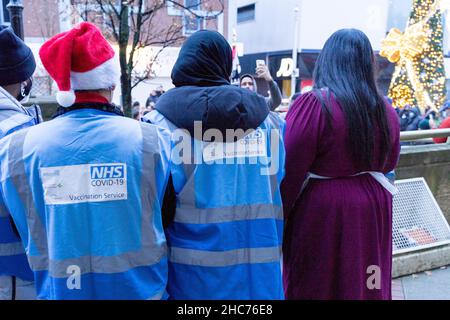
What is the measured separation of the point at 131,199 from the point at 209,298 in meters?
0.59

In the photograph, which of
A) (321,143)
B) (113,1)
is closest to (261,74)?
(321,143)

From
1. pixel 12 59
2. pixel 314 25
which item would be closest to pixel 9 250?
pixel 12 59

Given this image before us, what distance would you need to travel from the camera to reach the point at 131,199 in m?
1.71

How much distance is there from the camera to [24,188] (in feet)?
5.51

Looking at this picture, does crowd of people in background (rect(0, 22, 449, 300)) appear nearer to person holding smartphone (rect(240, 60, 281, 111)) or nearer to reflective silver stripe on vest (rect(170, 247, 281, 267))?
reflective silver stripe on vest (rect(170, 247, 281, 267))

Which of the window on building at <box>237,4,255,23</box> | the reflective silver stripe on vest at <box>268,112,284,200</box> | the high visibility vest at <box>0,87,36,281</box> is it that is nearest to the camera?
the high visibility vest at <box>0,87,36,281</box>

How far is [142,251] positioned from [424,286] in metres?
3.07

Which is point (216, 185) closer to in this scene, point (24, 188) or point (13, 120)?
point (24, 188)

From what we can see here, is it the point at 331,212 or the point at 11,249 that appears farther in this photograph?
the point at 331,212

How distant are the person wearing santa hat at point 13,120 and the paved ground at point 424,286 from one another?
293 cm

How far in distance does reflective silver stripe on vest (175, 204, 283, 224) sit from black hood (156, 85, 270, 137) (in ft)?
1.12

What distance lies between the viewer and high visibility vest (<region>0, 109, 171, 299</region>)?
5.41 ft

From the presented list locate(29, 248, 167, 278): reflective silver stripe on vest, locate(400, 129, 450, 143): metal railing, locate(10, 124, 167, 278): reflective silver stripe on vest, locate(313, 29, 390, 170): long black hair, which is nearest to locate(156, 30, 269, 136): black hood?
locate(10, 124, 167, 278): reflective silver stripe on vest
